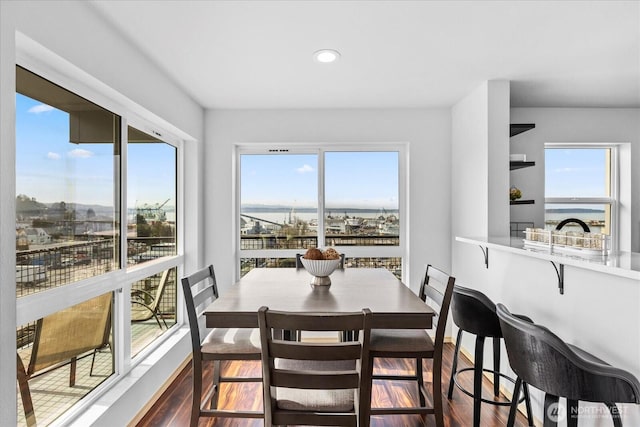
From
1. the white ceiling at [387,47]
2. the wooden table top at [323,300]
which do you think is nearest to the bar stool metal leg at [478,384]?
the wooden table top at [323,300]

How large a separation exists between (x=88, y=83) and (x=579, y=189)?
14.5 feet

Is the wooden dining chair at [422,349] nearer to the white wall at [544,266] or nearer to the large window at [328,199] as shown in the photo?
the white wall at [544,266]

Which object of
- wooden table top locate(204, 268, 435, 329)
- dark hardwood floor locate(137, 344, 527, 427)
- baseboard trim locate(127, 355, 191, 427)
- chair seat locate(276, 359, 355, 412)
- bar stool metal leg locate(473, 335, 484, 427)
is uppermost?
wooden table top locate(204, 268, 435, 329)

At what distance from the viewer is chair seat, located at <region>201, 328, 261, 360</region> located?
2.09 m

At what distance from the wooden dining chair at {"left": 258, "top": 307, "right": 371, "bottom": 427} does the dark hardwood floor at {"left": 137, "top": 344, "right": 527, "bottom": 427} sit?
95 cm

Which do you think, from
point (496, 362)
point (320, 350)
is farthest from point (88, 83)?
point (496, 362)

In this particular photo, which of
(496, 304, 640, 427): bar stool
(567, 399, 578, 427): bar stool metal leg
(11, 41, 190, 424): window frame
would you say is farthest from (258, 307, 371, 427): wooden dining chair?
(11, 41, 190, 424): window frame

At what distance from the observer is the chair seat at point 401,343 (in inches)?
83.0

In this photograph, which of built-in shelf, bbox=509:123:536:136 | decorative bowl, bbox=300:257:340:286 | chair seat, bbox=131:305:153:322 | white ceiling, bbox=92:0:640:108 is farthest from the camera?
built-in shelf, bbox=509:123:536:136

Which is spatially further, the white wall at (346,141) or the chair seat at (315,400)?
the white wall at (346,141)

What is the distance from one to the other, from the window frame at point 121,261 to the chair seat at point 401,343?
161cm

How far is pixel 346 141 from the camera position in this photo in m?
3.90

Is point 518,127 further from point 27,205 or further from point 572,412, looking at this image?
point 27,205

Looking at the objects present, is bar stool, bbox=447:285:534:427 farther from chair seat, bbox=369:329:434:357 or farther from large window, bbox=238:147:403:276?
large window, bbox=238:147:403:276
